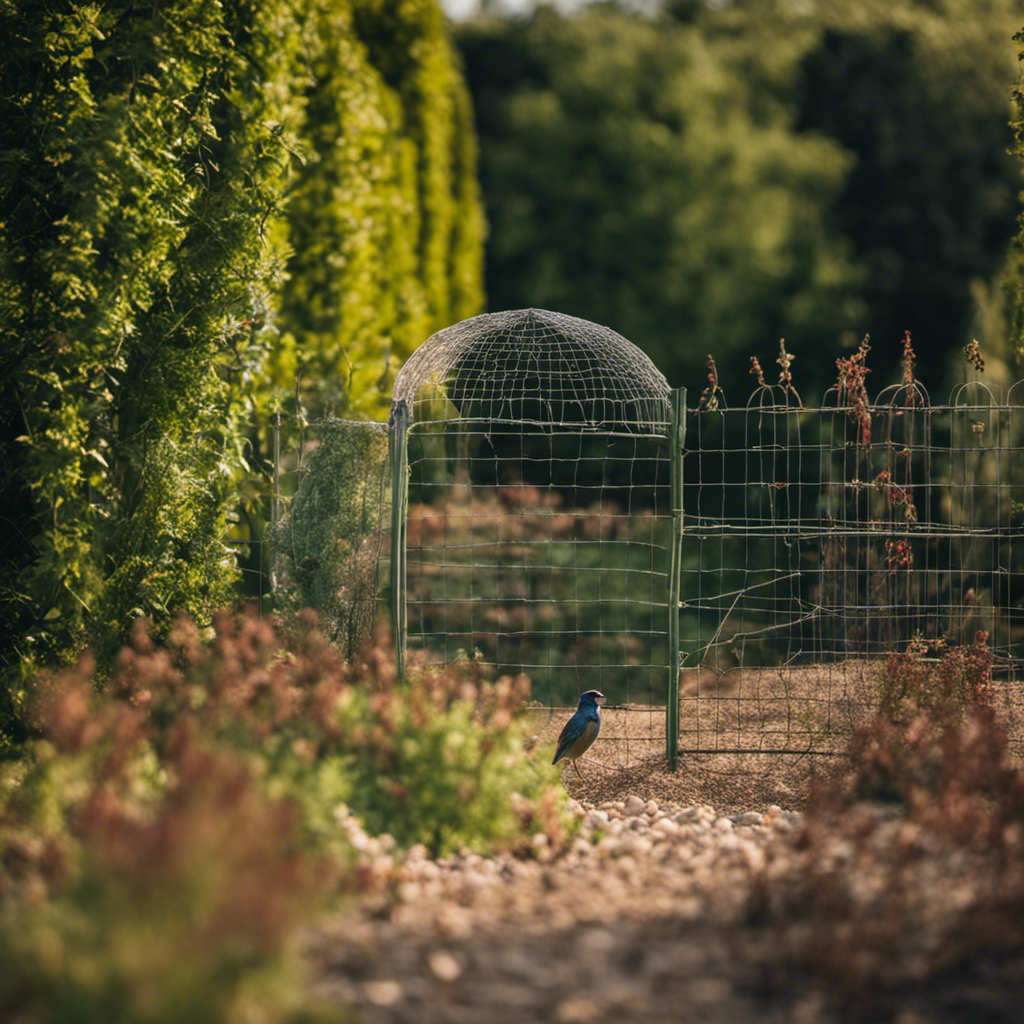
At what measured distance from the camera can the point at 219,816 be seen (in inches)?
99.8

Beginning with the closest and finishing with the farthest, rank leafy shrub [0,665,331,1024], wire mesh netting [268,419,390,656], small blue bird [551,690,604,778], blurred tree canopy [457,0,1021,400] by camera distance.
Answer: leafy shrub [0,665,331,1024]
small blue bird [551,690,604,778]
wire mesh netting [268,419,390,656]
blurred tree canopy [457,0,1021,400]

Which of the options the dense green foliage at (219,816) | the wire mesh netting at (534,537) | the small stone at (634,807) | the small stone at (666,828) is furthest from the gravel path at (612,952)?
the wire mesh netting at (534,537)

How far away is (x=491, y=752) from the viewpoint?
406 cm

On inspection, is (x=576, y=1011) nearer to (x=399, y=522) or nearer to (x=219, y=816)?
(x=219, y=816)

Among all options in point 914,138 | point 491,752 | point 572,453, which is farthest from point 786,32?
point 491,752

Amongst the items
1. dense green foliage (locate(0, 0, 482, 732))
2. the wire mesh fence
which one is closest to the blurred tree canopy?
the wire mesh fence

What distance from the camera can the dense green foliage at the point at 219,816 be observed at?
2.34 m

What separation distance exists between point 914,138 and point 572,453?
24.1 ft

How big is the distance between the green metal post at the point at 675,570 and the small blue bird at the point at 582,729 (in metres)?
0.58

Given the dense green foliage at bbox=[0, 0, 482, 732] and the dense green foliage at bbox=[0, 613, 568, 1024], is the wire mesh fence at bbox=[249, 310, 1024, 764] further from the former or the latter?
the dense green foliage at bbox=[0, 613, 568, 1024]

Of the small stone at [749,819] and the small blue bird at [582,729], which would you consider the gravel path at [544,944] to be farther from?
the small blue bird at [582,729]

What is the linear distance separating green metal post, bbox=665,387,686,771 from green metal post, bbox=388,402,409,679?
1.53 m

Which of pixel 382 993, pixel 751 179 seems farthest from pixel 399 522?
pixel 751 179

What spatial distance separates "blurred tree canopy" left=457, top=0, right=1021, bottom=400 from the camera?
15.5m
